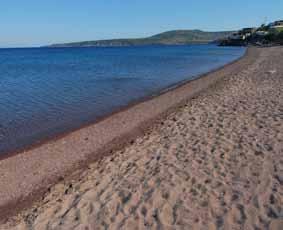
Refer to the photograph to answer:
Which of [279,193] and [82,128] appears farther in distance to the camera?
[82,128]

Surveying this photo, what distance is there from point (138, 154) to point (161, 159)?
855mm

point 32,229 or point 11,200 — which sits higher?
point 32,229

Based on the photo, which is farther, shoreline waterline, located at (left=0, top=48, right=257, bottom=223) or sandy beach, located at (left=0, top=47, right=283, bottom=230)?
shoreline waterline, located at (left=0, top=48, right=257, bottom=223)

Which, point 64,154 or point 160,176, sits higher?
point 160,176

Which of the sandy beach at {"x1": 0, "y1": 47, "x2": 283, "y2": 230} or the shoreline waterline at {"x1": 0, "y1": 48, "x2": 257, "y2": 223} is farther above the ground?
the sandy beach at {"x1": 0, "y1": 47, "x2": 283, "y2": 230}

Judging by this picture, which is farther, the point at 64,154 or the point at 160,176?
the point at 64,154

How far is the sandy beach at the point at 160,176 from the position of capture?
14.7 ft

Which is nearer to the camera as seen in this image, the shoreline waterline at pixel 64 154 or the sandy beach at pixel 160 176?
the sandy beach at pixel 160 176

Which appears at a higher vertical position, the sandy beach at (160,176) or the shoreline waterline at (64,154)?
the sandy beach at (160,176)

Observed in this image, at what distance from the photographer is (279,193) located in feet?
15.6

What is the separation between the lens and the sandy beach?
4.49 metres

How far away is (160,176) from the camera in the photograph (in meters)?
5.82

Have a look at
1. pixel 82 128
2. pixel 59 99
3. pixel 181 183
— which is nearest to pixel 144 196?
pixel 181 183

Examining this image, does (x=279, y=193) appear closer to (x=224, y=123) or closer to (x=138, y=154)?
(x=138, y=154)
